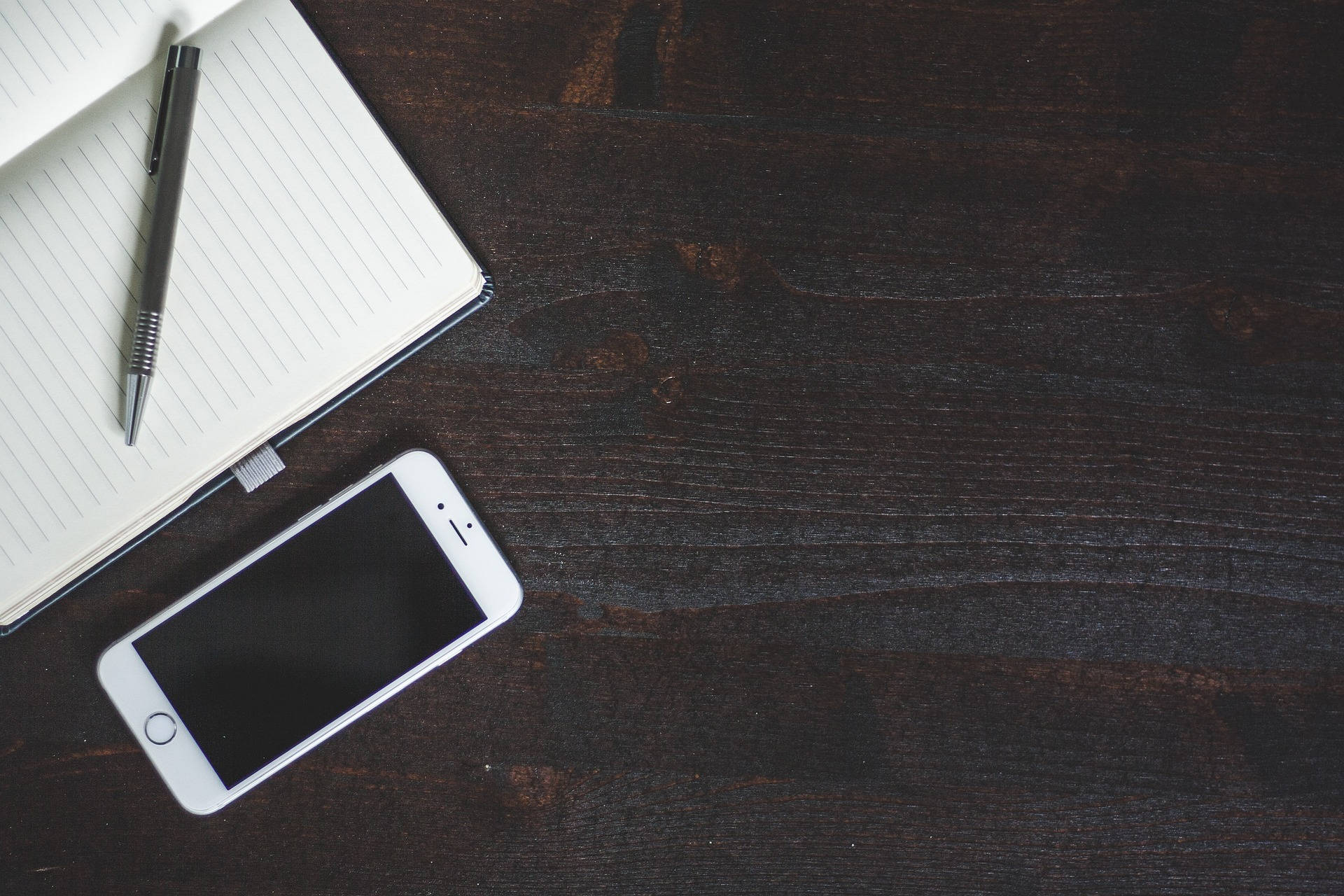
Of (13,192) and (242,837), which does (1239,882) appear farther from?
(13,192)

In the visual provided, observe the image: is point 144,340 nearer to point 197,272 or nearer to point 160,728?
point 197,272

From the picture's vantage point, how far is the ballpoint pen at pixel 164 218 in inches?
16.9

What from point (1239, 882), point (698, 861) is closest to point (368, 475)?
point (698, 861)

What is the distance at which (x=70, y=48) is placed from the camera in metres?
0.44

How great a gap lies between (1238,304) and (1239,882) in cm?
34

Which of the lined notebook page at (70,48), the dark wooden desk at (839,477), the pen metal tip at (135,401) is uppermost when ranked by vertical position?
the lined notebook page at (70,48)

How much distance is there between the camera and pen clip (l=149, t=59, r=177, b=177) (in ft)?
1.42

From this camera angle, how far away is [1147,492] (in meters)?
0.47

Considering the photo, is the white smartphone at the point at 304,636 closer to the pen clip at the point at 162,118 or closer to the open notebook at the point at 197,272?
the open notebook at the point at 197,272

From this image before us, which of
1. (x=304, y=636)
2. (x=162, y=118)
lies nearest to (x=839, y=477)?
(x=304, y=636)

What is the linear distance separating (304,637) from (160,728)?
0.33 feet

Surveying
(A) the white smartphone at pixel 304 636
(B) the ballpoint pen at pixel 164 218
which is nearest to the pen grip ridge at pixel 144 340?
(B) the ballpoint pen at pixel 164 218

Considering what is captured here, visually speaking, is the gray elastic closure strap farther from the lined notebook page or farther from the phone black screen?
the lined notebook page

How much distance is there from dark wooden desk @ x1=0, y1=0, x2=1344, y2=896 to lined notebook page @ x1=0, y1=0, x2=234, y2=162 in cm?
8
